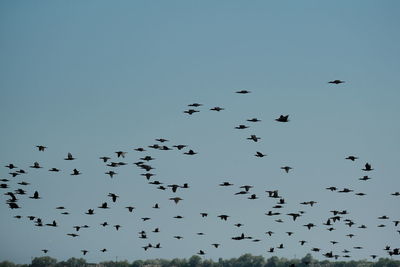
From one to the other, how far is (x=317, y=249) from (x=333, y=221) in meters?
3.71

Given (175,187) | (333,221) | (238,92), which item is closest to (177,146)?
(175,187)

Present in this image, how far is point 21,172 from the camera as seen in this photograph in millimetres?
77438

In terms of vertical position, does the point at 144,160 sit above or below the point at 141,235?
above

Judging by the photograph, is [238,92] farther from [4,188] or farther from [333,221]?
[4,188]

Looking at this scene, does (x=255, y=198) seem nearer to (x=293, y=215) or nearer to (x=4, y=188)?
(x=293, y=215)

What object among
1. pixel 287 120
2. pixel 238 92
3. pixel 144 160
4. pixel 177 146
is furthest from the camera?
pixel 144 160

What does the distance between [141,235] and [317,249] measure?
798 inches

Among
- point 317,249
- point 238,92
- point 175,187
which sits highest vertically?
point 238,92

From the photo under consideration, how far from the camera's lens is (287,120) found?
65.4 metres

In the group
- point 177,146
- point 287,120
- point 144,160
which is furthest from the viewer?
point 144,160

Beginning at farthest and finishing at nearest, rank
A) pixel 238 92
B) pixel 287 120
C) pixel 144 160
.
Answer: pixel 144 160, pixel 238 92, pixel 287 120

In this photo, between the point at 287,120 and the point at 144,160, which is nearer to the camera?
the point at 287,120

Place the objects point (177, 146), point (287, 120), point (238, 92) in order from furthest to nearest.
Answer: point (177, 146)
point (238, 92)
point (287, 120)

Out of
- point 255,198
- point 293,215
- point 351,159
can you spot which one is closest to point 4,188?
point 255,198
